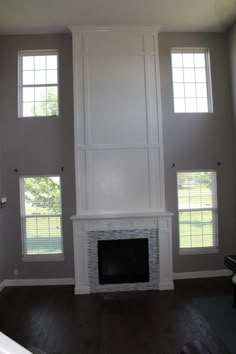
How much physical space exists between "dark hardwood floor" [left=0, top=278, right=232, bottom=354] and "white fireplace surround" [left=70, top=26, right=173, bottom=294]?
1.21 metres

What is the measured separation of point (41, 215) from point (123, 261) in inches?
68.2

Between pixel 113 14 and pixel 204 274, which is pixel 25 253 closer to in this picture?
pixel 204 274

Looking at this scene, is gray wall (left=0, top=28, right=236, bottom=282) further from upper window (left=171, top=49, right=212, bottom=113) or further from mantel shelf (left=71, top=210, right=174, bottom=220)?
mantel shelf (left=71, top=210, right=174, bottom=220)

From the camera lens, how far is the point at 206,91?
5.25m

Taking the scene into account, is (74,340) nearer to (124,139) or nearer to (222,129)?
(124,139)

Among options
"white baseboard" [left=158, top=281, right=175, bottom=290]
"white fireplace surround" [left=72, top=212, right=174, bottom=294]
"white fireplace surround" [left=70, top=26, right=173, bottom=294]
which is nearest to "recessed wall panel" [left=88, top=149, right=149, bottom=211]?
"white fireplace surround" [left=70, top=26, right=173, bottom=294]

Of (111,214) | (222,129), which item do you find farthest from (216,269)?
(222,129)

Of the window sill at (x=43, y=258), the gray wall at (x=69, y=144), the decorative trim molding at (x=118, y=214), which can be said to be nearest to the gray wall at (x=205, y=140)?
the gray wall at (x=69, y=144)

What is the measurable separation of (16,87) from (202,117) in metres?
3.54

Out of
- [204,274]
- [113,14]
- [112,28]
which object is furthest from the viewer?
[204,274]

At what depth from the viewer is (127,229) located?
4.66 metres

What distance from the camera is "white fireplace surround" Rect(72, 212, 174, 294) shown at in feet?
15.0

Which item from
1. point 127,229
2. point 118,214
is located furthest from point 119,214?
point 127,229

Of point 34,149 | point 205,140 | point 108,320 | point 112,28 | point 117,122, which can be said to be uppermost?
point 112,28
